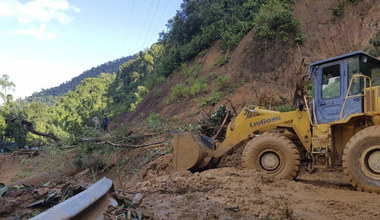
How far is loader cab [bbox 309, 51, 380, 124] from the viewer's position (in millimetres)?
6477

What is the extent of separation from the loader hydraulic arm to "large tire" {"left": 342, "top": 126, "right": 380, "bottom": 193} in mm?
1362

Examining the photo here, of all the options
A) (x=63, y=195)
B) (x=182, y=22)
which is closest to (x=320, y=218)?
(x=63, y=195)

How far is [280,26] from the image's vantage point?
18.9m

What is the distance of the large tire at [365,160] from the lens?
5652 mm

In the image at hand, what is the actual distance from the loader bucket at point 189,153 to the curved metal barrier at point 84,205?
469 cm

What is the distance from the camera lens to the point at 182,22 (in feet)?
99.9

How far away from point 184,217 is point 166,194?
1682 millimetres

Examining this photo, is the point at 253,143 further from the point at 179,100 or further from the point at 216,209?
the point at 179,100

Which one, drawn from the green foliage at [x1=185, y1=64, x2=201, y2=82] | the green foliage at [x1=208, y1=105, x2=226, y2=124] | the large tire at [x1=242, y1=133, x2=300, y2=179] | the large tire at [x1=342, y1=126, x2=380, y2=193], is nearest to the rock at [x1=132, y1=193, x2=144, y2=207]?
the large tire at [x1=242, y1=133, x2=300, y2=179]

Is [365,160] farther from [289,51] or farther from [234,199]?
[289,51]

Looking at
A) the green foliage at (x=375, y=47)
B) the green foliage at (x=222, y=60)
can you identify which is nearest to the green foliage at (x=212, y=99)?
the green foliage at (x=222, y=60)

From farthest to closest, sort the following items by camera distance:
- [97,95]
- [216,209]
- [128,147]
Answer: [97,95] < [128,147] < [216,209]

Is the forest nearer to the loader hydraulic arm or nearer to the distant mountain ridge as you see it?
the loader hydraulic arm

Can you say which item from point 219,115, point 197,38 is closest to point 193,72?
point 197,38
